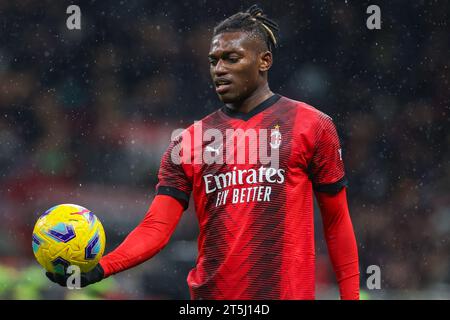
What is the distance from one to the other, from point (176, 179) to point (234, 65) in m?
0.63

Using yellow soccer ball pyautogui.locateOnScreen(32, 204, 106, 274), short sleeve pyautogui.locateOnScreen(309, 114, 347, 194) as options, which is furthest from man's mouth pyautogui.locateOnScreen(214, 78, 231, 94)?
yellow soccer ball pyautogui.locateOnScreen(32, 204, 106, 274)

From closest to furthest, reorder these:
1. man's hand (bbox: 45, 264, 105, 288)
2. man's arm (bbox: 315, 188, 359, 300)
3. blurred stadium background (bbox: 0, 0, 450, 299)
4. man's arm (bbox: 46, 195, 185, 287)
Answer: man's hand (bbox: 45, 264, 105, 288) → man's arm (bbox: 46, 195, 185, 287) → man's arm (bbox: 315, 188, 359, 300) → blurred stadium background (bbox: 0, 0, 450, 299)

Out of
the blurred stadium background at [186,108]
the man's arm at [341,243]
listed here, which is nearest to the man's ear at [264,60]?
the man's arm at [341,243]

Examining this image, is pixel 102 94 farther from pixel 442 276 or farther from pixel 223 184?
pixel 223 184

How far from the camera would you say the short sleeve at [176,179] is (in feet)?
13.9

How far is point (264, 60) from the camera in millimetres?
4285

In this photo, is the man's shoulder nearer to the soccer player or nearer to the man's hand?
the soccer player

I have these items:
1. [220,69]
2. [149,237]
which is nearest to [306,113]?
[220,69]

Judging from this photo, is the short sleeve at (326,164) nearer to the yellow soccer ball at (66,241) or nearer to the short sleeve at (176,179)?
the short sleeve at (176,179)

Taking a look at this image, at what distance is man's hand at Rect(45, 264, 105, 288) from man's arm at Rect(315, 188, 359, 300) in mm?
Answer: 1111

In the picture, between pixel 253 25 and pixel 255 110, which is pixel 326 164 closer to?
pixel 255 110

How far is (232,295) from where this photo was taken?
3.98 m

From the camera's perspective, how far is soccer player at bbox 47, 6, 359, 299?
13.0ft

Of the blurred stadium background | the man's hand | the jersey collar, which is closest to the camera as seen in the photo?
the man's hand
